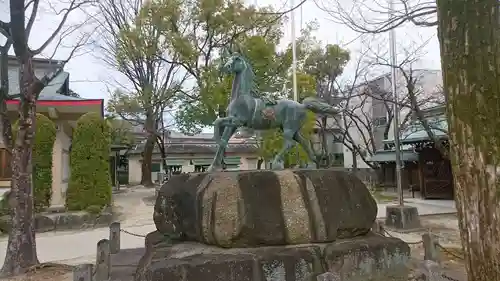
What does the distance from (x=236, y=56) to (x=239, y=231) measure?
9.13ft

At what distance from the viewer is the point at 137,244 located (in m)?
9.46

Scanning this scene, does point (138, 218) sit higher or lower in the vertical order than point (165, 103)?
lower

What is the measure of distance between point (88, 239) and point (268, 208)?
304 inches

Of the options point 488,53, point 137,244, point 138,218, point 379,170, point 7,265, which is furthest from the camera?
point 379,170

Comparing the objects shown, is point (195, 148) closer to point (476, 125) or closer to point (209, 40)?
point (209, 40)

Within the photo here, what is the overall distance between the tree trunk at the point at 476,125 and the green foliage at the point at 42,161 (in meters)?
12.9

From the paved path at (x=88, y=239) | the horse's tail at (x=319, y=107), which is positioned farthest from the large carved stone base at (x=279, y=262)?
the paved path at (x=88, y=239)

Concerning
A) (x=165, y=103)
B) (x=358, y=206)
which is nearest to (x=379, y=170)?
(x=165, y=103)

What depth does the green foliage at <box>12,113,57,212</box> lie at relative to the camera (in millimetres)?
12398

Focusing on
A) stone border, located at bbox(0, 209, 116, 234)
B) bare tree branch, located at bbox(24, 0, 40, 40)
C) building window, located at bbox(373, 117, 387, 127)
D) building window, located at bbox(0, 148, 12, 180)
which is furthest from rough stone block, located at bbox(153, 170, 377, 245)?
building window, located at bbox(373, 117, 387, 127)

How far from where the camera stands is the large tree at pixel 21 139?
22.1 ft

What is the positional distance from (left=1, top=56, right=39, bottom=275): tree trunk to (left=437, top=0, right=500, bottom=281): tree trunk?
701 cm

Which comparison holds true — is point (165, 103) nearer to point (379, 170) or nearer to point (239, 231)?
point (379, 170)

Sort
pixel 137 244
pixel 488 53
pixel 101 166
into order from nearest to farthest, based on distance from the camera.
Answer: pixel 488 53 → pixel 137 244 → pixel 101 166
